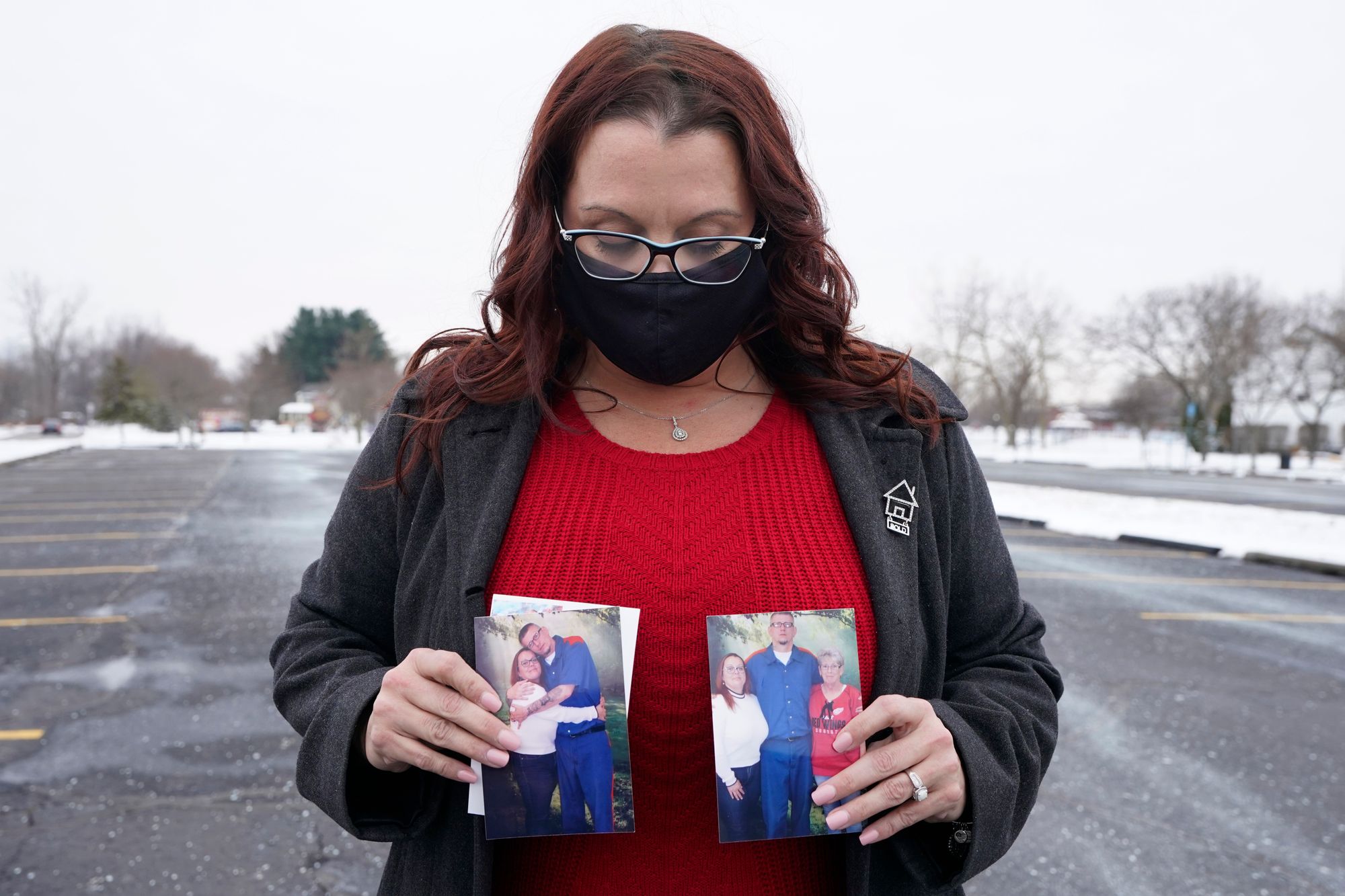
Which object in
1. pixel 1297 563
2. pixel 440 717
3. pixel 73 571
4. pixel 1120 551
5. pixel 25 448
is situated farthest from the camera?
pixel 25 448

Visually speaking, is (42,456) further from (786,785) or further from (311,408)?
(311,408)

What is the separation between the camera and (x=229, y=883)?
3.15 m

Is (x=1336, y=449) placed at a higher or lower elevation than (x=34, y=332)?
lower

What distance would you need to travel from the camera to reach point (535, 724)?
1206mm

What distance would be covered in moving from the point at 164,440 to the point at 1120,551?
46.0 meters

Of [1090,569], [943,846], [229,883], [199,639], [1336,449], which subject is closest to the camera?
[943,846]

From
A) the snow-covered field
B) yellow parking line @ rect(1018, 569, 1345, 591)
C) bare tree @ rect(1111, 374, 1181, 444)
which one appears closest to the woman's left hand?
yellow parking line @ rect(1018, 569, 1345, 591)

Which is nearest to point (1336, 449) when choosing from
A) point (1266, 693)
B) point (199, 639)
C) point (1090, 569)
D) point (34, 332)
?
point (1090, 569)

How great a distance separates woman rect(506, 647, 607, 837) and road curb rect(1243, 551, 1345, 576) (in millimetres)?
10440

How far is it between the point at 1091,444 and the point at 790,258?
195 feet

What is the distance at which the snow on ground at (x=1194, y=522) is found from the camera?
10.4m

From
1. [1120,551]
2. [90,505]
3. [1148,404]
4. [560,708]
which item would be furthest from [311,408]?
[560,708]

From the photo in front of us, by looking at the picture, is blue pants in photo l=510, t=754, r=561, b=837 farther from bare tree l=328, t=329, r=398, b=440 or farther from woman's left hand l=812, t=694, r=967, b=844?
bare tree l=328, t=329, r=398, b=440

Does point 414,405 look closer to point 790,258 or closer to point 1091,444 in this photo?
point 790,258
